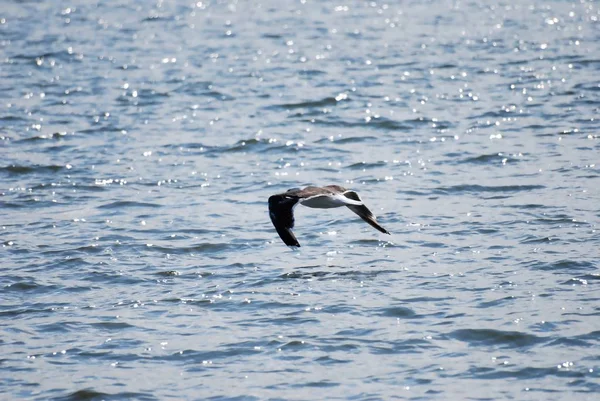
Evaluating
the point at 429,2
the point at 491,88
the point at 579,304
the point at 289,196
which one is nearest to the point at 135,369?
the point at 289,196

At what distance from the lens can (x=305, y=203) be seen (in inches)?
427

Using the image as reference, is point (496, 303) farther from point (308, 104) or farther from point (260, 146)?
point (308, 104)

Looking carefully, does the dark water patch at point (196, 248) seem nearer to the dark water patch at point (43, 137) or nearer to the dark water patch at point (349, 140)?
the dark water patch at point (349, 140)

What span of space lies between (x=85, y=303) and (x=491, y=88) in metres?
11.0

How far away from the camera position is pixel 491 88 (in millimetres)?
19234

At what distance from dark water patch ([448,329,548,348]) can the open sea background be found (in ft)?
0.06

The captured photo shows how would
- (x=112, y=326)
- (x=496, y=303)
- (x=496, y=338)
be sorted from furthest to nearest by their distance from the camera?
1. (x=496, y=303)
2. (x=112, y=326)
3. (x=496, y=338)

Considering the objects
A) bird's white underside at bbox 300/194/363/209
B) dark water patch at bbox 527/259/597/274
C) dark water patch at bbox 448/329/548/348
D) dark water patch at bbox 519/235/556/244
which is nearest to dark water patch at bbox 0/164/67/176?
bird's white underside at bbox 300/194/363/209

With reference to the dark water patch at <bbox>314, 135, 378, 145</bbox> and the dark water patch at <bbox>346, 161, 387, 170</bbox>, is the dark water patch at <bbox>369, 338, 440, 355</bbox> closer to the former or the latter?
the dark water patch at <bbox>346, 161, 387, 170</bbox>

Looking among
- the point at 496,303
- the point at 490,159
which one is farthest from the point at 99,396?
the point at 490,159

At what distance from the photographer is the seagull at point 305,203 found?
10.1 meters

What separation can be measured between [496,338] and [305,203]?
2.81 meters

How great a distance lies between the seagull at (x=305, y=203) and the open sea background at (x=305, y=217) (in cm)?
38

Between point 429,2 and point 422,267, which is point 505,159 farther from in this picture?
point 429,2
